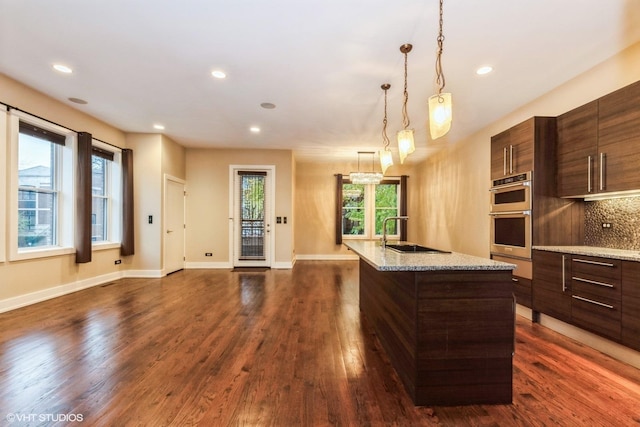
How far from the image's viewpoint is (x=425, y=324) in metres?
1.71

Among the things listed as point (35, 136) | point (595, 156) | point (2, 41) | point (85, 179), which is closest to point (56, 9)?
point (2, 41)

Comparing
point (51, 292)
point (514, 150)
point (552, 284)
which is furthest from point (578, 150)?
point (51, 292)

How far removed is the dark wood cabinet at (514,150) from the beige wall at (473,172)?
1.59 ft

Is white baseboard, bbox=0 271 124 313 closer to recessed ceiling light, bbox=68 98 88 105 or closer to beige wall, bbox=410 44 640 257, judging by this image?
recessed ceiling light, bbox=68 98 88 105

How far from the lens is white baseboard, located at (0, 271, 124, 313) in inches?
135

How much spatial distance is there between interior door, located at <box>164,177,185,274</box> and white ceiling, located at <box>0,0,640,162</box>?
74.7 inches

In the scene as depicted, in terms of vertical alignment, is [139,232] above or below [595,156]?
below

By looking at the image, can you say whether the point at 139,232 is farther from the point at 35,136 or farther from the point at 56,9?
the point at 56,9

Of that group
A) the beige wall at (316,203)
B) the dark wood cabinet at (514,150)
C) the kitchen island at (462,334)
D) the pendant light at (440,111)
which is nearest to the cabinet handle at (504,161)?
the dark wood cabinet at (514,150)

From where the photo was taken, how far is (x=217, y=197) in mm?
6523

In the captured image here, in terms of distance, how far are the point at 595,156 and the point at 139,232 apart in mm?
6759

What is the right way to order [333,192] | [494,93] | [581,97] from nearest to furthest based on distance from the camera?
[581,97]
[494,93]
[333,192]

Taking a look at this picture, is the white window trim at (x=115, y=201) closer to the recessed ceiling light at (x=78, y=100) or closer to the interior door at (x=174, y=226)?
the interior door at (x=174, y=226)

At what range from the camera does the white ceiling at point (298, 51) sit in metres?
2.22
